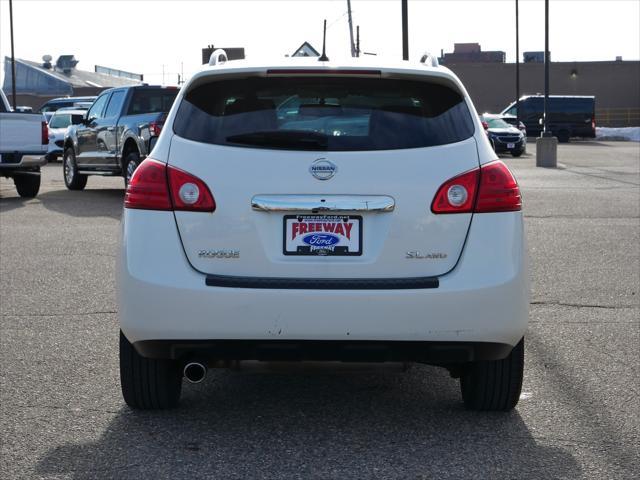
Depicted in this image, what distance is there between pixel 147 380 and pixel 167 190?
978mm

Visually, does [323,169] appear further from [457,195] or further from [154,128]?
[154,128]

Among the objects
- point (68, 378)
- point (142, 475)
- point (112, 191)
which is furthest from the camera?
point (112, 191)

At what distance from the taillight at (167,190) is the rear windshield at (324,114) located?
0.19m

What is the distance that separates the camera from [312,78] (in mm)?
5098

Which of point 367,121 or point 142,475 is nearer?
point 142,475

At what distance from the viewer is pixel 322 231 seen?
484 cm

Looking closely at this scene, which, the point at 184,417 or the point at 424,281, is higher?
the point at 424,281

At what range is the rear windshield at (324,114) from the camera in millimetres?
4969

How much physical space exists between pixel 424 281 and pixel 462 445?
770mm

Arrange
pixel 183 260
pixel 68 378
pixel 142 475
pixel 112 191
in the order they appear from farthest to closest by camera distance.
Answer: pixel 112 191, pixel 68 378, pixel 183 260, pixel 142 475

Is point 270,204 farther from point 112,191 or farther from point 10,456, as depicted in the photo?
point 112,191

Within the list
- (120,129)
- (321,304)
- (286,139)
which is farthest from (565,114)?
(321,304)

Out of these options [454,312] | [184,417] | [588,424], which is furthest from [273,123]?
[588,424]

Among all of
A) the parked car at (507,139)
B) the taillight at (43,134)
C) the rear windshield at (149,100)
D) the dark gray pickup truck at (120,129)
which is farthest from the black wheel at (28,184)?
the parked car at (507,139)
